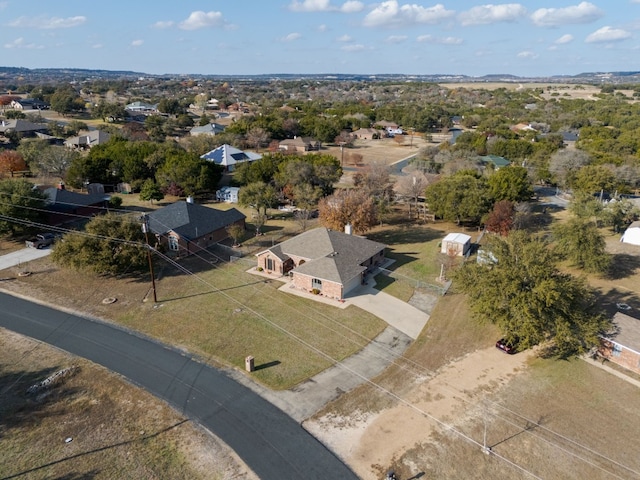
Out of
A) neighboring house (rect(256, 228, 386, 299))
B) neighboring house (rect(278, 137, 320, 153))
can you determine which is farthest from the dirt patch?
neighboring house (rect(278, 137, 320, 153))

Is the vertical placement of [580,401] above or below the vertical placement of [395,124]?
below

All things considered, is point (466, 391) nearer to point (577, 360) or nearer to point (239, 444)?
point (577, 360)

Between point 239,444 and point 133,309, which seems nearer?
point 239,444

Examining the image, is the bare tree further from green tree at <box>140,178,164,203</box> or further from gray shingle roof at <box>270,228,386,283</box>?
green tree at <box>140,178,164,203</box>

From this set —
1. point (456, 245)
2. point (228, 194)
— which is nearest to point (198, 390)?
point (456, 245)

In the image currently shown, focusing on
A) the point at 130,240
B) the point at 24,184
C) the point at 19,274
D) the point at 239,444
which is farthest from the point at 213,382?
the point at 24,184

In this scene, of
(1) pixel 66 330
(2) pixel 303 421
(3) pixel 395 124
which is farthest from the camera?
(3) pixel 395 124

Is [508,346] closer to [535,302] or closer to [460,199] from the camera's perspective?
[535,302]
